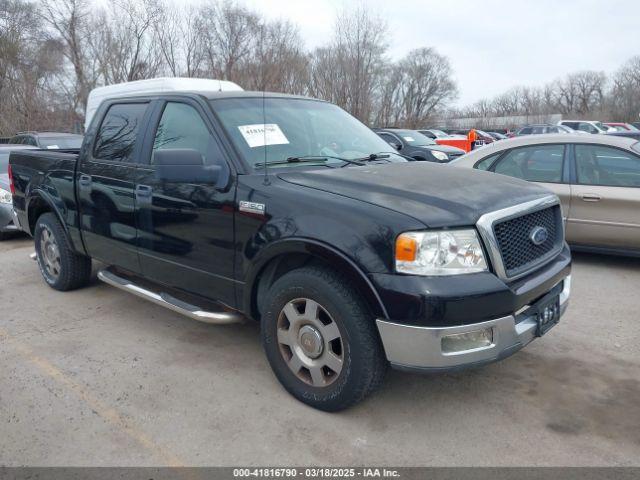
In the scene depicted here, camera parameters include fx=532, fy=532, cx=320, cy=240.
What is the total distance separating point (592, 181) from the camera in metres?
6.18

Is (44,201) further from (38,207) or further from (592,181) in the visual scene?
(592,181)

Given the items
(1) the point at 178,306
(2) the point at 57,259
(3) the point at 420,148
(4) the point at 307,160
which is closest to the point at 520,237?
(4) the point at 307,160

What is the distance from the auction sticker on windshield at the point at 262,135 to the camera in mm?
3570

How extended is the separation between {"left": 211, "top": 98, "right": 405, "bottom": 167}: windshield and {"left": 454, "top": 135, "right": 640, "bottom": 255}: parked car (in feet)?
9.70

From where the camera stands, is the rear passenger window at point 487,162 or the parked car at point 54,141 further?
the parked car at point 54,141

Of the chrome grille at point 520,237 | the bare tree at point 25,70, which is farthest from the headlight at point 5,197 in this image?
the bare tree at point 25,70

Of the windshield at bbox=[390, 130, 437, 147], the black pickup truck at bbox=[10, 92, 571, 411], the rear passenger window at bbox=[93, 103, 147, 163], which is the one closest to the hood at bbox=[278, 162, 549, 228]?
the black pickup truck at bbox=[10, 92, 571, 411]

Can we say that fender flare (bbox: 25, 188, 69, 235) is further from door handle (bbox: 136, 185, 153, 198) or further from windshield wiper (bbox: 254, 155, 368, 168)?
windshield wiper (bbox: 254, 155, 368, 168)

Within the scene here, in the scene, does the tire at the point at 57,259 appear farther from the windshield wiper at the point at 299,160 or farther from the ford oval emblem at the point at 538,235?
the ford oval emblem at the point at 538,235

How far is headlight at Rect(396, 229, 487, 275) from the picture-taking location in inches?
106

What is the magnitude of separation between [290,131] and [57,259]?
308cm

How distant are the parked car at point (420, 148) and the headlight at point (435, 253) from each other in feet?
33.5

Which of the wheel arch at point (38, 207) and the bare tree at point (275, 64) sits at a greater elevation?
the bare tree at point (275, 64)

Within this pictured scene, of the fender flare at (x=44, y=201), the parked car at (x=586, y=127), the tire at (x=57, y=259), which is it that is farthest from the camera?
the parked car at (x=586, y=127)
